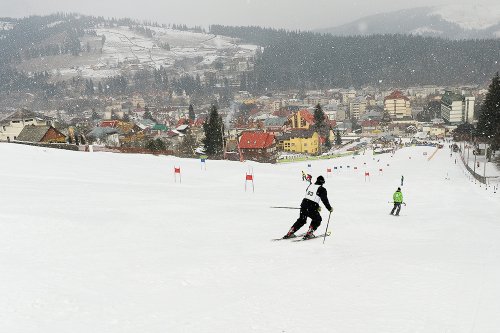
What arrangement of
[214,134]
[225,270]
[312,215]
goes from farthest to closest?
1. [214,134]
2. [312,215]
3. [225,270]

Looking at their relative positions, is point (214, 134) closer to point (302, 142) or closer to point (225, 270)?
point (302, 142)

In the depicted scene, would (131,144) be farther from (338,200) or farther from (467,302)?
(467,302)

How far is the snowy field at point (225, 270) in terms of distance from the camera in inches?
201

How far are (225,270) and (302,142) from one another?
103 metres

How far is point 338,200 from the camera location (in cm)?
2112

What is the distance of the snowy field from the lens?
201 inches

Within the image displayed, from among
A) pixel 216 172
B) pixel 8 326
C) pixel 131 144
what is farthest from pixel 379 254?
pixel 131 144

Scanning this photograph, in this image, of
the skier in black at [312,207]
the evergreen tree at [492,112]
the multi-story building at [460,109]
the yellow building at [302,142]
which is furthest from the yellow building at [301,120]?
the skier in black at [312,207]

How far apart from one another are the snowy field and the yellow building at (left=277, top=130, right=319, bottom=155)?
311 feet

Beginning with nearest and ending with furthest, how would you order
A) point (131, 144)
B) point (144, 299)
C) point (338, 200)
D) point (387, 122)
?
point (144, 299) → point (338, 200) → point (131, 144) → point (387, 122)

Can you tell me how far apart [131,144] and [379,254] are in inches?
3541

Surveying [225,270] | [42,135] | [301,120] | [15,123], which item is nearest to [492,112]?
[42,135]

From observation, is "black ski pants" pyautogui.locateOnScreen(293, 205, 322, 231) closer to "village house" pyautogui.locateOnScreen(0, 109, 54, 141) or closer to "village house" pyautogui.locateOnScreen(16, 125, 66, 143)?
"village house" pyautogui.locateOnScreen(16, 125, 66, 143)

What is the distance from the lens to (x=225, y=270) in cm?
710
